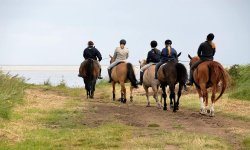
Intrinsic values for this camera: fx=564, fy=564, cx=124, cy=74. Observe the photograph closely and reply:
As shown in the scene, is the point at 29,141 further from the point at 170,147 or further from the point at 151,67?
the point at 151,67

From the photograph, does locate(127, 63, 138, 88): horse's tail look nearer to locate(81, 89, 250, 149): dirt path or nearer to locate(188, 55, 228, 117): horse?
locate(81, 89, 250, 149): dirt path

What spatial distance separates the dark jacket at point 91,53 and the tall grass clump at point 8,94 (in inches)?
152

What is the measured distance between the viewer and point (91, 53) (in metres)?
27.3

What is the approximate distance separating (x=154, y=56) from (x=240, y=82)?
988 cm

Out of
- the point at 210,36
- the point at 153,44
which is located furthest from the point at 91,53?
Result: the point at 210,36

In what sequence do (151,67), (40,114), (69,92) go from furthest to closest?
(69,92) < (151,67) < (40,114)

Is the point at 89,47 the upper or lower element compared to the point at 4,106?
upper

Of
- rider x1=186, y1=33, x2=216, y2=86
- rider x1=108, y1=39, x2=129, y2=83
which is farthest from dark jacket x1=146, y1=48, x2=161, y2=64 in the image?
rider x1=186, y1=33, x2=216, y2=86

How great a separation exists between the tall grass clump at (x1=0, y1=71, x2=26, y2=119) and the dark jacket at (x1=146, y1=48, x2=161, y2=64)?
5.51 metres

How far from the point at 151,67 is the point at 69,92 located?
1221 cm

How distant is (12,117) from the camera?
54.2 feet

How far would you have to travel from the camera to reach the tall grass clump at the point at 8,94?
1622cm

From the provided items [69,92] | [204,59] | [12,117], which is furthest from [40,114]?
[69,92]

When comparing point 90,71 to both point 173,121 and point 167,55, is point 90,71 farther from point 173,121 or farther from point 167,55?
point 173,121
